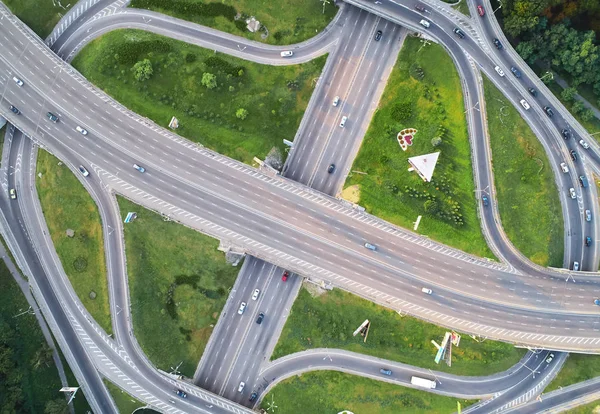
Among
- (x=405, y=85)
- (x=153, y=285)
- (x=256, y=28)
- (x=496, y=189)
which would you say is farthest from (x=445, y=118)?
(x=153, y=285)

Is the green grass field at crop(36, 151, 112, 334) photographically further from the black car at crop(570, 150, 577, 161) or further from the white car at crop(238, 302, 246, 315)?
the black car at crop(570, 150, 577, 161)

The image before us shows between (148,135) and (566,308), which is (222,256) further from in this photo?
(566,308)

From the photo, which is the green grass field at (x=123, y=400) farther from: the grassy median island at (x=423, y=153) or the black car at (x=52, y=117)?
the grassy median island at (x=423, y=153)

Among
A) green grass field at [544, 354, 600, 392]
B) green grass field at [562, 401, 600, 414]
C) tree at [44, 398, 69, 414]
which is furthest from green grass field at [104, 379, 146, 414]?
green grass field at [562, 401, 600, 414]

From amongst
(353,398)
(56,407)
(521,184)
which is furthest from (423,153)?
(56,407)

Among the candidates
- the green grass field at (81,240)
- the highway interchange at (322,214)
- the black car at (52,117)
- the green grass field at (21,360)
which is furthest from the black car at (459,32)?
the green grass field at (21,360)

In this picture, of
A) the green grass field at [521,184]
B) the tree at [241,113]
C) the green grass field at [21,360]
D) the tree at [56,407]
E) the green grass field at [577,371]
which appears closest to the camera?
the tree at [56,407]

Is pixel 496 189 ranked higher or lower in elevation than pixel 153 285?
higher
